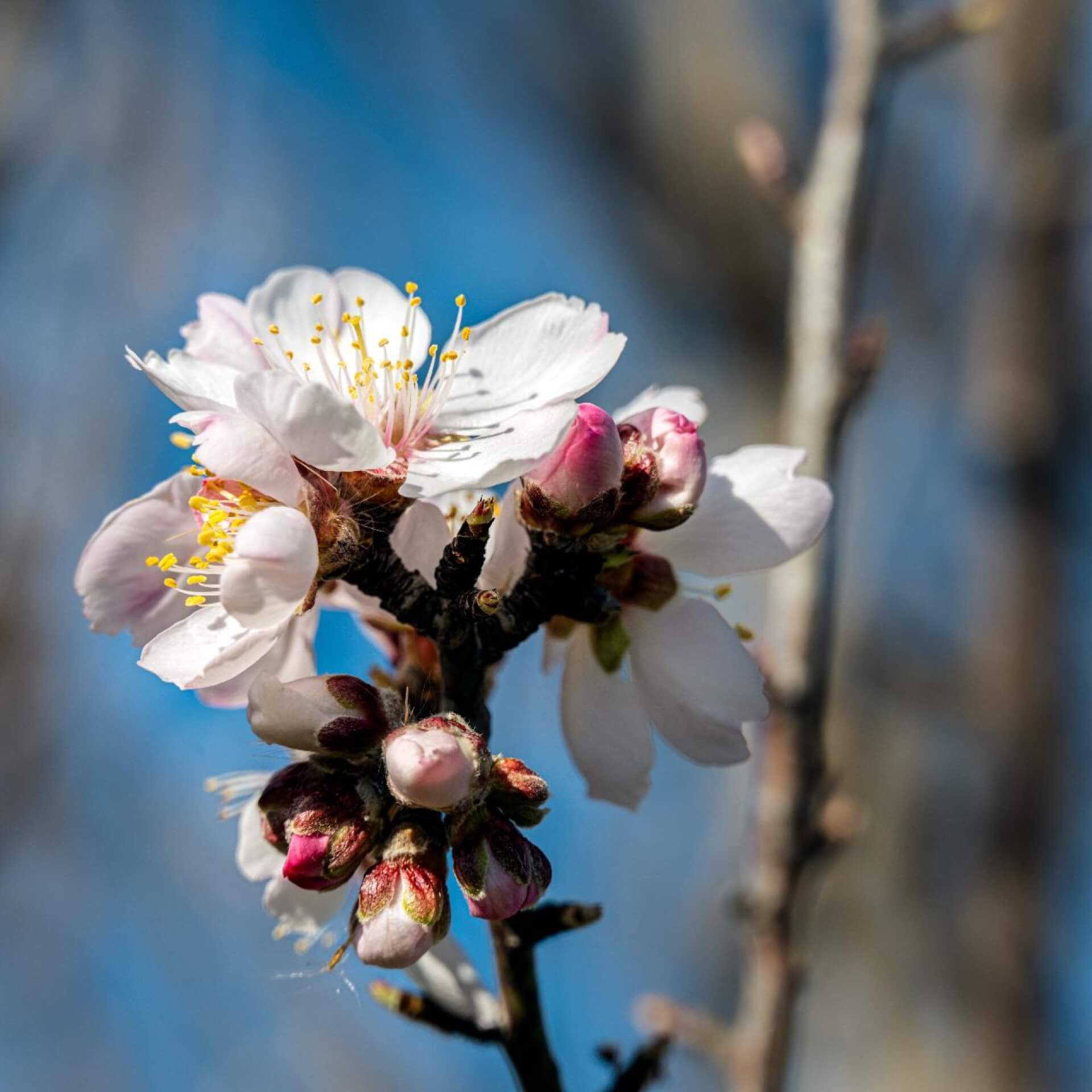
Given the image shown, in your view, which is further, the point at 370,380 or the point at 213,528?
the point at 370,380

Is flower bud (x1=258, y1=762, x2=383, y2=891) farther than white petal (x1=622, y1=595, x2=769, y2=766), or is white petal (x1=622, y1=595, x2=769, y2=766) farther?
white petal (x1=622, y1=595, x2=769, y2=766)

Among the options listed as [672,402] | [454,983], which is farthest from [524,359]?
[454,983]

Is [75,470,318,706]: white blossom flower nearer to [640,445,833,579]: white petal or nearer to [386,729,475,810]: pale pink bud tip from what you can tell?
[386,729,475,810]: pale pink bud tip

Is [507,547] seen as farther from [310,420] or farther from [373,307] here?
[373,307]

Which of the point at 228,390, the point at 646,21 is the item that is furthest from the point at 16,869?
the point at 646,21

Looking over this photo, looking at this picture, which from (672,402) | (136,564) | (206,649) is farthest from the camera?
(672,402)

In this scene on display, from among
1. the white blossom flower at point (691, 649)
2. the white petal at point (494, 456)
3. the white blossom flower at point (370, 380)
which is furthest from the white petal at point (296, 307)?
the white blossom flower at point (691, 649)

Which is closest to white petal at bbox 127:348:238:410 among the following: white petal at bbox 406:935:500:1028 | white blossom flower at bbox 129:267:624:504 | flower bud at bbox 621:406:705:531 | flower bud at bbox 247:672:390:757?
white blossom flower at bbox 129:267:624:504
